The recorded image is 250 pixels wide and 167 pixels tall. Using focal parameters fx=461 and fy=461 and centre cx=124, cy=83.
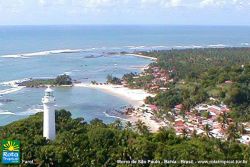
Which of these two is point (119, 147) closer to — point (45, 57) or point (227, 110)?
point (227, 110)

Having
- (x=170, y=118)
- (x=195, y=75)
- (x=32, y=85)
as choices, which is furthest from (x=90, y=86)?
(x=170, y=118)

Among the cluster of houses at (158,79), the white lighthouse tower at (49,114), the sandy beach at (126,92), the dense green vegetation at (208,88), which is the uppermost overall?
the white lighthouse tower at (49,114)

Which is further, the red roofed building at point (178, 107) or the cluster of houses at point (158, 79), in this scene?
the cluster of houses at point (158, 79)

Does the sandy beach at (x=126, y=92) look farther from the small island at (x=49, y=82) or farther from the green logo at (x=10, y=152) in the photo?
the green logo at (x=10, y=152)

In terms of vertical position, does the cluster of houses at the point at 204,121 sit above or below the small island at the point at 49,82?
above

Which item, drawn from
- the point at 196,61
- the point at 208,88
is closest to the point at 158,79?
the point at 208,88

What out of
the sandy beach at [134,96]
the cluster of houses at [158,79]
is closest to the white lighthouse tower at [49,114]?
the sandy beach at [134,96]

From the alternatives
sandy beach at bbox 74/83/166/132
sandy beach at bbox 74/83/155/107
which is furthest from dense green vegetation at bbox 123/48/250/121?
sandy beach at bbox 74/83/166/132
